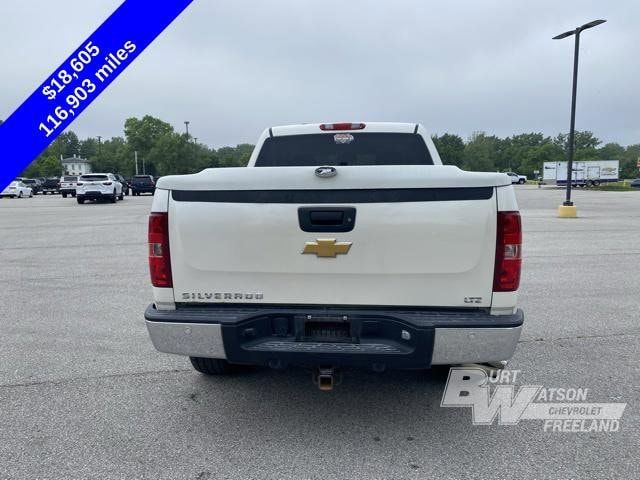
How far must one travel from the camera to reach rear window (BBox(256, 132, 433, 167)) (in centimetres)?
482

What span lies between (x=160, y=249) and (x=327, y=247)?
1.02 metres

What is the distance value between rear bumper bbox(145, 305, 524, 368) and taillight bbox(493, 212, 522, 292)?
7.7 inches

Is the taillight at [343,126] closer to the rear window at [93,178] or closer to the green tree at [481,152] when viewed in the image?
the rear window at [93,178]

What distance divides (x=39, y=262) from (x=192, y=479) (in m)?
8.23

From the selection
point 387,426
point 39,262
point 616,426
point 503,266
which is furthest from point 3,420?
point 39,262

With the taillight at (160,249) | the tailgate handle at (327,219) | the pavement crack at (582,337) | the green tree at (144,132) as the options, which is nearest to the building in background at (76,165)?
the green tree at (144,132)

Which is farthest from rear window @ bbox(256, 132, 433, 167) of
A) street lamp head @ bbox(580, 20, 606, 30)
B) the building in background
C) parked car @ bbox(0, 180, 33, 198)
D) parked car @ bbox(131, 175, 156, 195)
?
the building in background

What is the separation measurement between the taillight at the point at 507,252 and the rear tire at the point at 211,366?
7.16ft

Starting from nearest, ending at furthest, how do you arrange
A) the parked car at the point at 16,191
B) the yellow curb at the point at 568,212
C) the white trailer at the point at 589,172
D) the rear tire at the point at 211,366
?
the rear tire at the point at 211,366 → the yellow curb at the point at 568,212 → the parked car at the point at 16,191 → the white trailer at the point at 589,172

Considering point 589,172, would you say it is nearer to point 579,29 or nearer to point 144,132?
point 579,29

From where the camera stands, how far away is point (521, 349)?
4508 mm

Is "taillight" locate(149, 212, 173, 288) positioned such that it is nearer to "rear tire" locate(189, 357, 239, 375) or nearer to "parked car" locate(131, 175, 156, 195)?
"rear tire" locate(189, 357, 239, 375)

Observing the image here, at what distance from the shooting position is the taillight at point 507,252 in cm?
267

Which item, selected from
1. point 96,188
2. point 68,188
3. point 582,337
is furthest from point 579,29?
point 68,188
